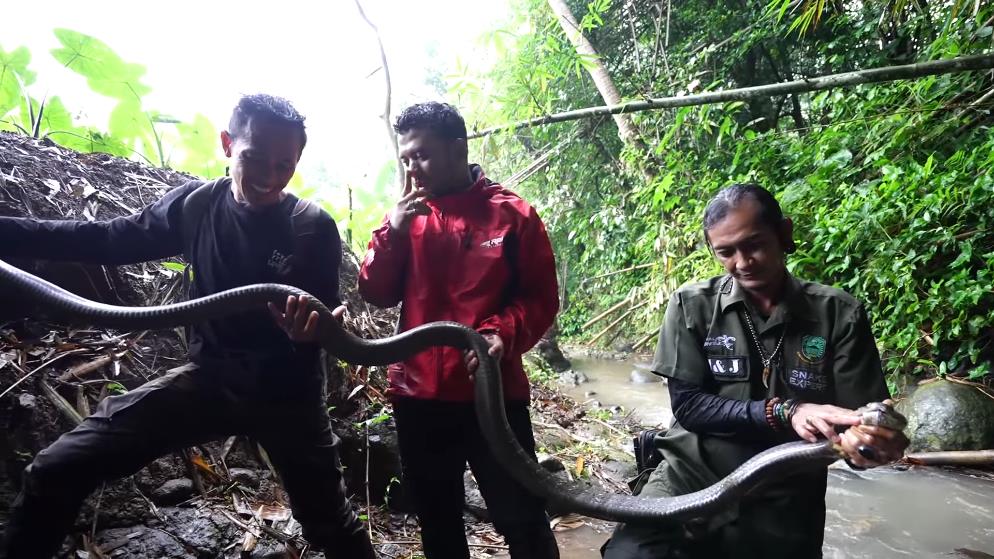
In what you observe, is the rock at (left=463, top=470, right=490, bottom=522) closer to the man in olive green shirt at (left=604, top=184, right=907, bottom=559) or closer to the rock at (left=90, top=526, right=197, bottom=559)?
the man in olive green shirt at (left=604, top=184, right=907, bottom=559)

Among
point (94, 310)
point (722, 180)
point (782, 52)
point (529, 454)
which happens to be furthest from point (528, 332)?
point (782, 52)

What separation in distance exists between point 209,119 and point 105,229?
8.34 ft

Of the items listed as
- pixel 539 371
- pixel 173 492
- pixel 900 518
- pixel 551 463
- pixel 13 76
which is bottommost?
pixel 539 371

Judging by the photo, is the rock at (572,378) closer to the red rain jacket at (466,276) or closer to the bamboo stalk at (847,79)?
the bamboo stalk at (847,79)

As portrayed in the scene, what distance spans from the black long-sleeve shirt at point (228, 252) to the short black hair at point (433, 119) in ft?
1.71

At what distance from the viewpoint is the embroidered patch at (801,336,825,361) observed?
2.06 metres

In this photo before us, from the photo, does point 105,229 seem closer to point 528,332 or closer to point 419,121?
point 419,121

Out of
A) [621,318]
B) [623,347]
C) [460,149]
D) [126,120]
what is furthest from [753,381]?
[623,347]

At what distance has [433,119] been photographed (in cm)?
204

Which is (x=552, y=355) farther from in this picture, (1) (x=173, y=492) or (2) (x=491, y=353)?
(2) (x=491, y=353)

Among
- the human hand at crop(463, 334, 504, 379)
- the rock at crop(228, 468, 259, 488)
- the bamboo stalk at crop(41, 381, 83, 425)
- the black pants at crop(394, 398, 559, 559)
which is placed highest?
the human hand at crop(463, 334, 504, 379)

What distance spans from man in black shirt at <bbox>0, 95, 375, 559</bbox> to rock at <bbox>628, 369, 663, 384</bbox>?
675 cm

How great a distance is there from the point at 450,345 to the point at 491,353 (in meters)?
0.21

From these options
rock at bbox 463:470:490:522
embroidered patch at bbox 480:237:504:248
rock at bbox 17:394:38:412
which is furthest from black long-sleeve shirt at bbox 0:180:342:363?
rock at bbox 463:470:490:522
